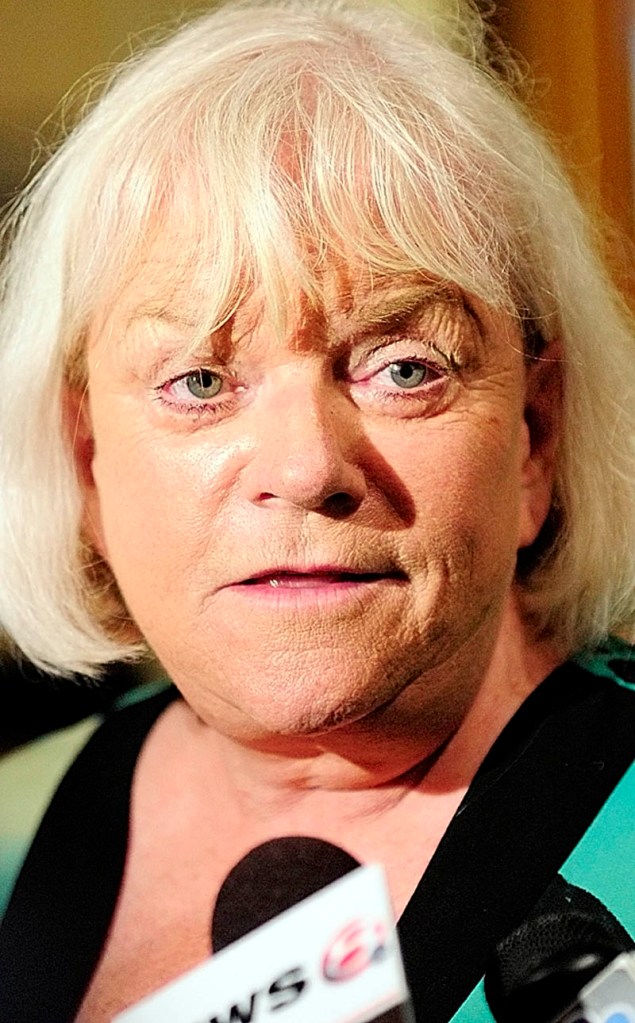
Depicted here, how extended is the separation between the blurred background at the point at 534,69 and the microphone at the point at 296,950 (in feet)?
0.74

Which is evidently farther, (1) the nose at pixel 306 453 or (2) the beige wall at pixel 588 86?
(2) the beige wall at pixel 588 86

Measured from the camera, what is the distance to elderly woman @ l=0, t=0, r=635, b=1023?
877 mm

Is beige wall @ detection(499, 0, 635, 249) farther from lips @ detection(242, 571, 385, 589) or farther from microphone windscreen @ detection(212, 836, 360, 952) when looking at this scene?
microphone windscreen @ detection(212, 836, 360, 952)

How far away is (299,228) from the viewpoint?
871mm

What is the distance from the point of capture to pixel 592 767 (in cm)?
95

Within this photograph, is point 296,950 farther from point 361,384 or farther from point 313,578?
point 361,384

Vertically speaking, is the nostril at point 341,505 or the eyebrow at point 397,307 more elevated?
the eyebrow at point 397,307

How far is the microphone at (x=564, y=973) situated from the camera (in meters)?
0.85

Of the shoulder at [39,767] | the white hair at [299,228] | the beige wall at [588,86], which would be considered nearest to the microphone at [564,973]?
the white hair at [299,228]

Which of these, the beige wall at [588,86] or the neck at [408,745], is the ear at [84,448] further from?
the beige wall at [588,86]

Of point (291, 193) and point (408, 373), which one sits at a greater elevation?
point (291, 193)

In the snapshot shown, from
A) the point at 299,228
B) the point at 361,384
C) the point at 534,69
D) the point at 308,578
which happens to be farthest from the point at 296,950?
the point at 534,69

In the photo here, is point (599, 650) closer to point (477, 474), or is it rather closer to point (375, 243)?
point (477, 474)

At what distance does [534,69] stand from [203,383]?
0.37 metres
